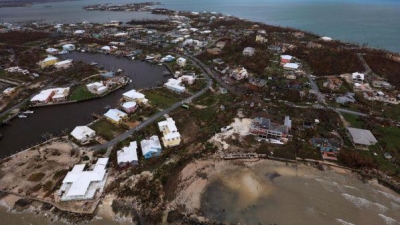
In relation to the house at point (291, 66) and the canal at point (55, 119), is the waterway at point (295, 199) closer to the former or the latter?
the canal at point (55, 119)

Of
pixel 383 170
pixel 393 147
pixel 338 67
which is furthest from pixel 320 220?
pixel 338 67

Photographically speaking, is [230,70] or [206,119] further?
[230,70]

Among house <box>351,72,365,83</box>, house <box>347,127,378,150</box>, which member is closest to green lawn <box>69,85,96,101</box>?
house <box>347,127,378,150</box>

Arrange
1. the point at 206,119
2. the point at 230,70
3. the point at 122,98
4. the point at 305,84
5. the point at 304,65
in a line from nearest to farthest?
the point at 206,119 < the point at 122,98 < the point at 305,84 < the point at 230,70 < the point at 304,65

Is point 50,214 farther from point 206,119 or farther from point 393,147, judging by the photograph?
point 393,147

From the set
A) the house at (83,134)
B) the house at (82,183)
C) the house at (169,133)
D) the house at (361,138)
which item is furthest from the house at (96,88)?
the house at (361,138)

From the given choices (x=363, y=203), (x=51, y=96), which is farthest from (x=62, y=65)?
(x=363, y=203)
